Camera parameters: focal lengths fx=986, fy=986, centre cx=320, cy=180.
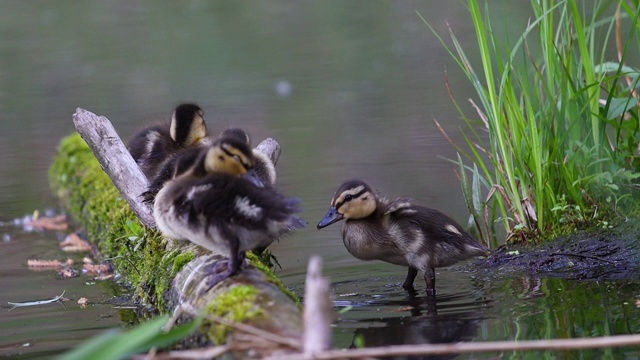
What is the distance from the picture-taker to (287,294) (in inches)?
144

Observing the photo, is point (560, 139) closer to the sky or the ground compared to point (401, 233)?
closer to the sky

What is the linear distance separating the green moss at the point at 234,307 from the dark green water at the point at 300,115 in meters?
0.68

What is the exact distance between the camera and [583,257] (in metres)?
5.11

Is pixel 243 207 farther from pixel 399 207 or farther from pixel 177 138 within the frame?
pixel 177 138

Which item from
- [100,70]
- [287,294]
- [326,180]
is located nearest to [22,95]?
[100,70]

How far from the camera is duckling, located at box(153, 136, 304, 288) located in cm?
376

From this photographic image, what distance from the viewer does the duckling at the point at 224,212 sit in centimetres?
376

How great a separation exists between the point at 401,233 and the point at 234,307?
1921 mm

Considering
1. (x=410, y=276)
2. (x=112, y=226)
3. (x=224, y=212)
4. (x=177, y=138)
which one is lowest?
(x=410, y=276)

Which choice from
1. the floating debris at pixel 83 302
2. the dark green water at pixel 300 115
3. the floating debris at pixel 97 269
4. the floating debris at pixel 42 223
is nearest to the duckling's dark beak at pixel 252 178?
the dark green water at pixel 300 115

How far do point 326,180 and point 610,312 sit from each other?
406 cm

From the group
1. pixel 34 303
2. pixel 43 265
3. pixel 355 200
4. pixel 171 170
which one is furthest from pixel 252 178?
pixel 43 265

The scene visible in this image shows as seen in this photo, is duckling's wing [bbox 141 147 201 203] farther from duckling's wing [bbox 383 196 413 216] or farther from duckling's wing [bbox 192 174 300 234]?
duckling's wing [bbox 383 196 413 216]

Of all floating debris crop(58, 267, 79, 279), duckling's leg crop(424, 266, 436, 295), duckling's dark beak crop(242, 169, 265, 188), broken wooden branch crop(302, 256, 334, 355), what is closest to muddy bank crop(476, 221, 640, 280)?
duckling's leg crop(424, 266, 436, 295)
